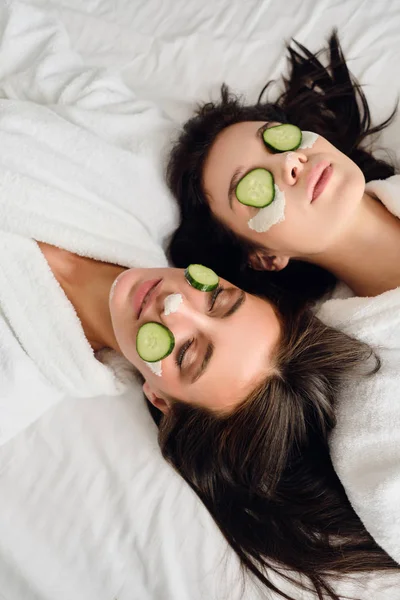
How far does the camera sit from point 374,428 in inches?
47.2

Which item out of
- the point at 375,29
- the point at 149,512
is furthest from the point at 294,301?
the point at 375,29

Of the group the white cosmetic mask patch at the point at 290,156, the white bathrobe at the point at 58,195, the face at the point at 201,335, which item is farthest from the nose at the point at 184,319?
the white cosmetic mask patch at the point at 290,156

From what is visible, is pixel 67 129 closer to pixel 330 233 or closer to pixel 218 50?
pixel 218 50

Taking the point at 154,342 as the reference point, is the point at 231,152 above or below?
above

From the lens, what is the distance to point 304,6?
1680mm

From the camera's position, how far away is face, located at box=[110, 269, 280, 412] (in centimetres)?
111

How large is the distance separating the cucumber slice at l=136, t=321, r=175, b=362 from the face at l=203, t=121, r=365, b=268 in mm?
383

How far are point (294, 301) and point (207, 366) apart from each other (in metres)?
0.42

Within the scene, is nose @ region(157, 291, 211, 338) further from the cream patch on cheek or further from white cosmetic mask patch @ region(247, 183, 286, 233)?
white cosmetic mask patch @ region(247, 183, 286, 233)

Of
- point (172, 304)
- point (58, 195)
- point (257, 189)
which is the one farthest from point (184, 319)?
point (58, 195)

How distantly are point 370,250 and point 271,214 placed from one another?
297 mm

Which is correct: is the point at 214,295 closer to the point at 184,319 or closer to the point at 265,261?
the point at 184,319

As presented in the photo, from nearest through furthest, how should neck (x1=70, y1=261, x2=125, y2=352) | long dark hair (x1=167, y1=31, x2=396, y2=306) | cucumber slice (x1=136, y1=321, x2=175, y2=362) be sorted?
cucumber slice (x1=136, y1=321, x2=175, y2=362) → neck (x1=70, y1=261, x2=125, y2=352) → long dark hair (x1=167, y1=31, x2=396, y2=306)

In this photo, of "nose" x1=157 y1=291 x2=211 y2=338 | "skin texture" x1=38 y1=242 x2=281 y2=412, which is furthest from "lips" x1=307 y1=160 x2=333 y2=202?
"nose" x1=157 y1=291 x2=211 y2=338
